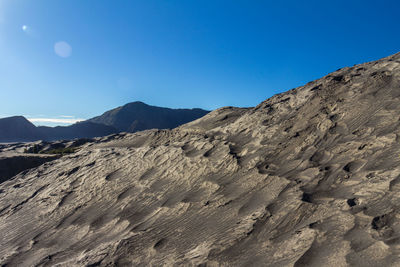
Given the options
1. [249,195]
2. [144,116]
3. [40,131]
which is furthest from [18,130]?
[249,195]

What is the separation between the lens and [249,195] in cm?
316

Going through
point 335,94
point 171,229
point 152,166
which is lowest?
point 171,229

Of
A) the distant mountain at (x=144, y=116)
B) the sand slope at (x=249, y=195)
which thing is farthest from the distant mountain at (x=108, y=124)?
the sand slope at (x=249, y=195)

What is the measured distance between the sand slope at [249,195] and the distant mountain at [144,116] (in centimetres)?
8258

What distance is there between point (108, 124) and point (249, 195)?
89.3 metres

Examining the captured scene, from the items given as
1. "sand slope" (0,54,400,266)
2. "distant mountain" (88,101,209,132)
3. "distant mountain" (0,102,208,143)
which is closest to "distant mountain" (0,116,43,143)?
"distant mountain" (0,102,208,143)

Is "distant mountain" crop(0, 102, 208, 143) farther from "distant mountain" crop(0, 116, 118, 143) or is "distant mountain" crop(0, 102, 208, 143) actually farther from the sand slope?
the sand slope

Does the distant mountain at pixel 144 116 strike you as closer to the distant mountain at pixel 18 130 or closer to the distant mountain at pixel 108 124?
the distant mountain at pixel 108 124

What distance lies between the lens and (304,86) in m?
5.65

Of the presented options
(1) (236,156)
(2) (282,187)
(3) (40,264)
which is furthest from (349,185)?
(3) (40,264)

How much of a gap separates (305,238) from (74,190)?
4.09 m

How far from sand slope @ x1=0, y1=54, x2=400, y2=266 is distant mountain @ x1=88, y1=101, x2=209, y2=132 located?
8258 centimetres

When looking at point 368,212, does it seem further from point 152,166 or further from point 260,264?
point 152,166

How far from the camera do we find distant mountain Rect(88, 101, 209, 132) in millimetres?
89062
